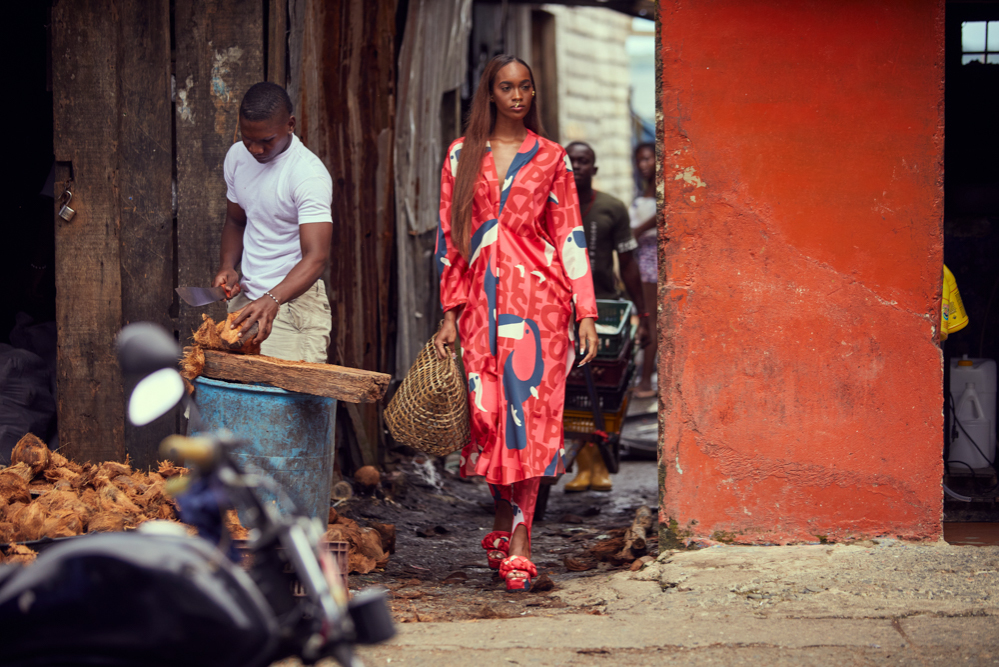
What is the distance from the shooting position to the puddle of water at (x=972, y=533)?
4441 mm

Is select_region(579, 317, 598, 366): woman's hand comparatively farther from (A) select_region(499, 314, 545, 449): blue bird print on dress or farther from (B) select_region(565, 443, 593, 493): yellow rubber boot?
(B) select_region(565, 443, 593, 493): yellow rubber boot

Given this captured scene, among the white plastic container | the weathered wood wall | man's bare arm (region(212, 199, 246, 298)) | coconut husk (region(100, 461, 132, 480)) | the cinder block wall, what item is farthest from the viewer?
the cinder block wall

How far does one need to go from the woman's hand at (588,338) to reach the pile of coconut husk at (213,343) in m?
1.40

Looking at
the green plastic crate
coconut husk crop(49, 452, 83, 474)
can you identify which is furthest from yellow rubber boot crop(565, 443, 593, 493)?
coconut husk crop(49, 452, 83, 474)

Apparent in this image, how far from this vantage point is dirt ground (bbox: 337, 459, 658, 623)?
3955 millimetres

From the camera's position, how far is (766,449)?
4.05m

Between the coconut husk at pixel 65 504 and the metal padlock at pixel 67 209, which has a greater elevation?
the metal padlock at pixel 67 209

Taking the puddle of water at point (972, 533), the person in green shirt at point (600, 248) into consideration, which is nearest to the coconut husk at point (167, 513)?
the person in green shirt at point (600, 248)

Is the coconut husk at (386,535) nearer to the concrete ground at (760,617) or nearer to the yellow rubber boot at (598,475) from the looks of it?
the concrete ground at (760,617)

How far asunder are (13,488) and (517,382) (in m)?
2.09

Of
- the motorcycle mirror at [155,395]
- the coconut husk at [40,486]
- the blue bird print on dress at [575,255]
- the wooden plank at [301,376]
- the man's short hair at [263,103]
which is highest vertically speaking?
the man's short hair at [263,103]

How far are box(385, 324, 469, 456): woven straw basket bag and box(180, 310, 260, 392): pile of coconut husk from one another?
70 cm

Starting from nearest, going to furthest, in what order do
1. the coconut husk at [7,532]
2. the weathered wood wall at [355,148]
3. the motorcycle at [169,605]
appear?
1. the motorcycle at [169,605]
2. the coconut husk at [7,532]
3. the weathered wood wall at [355,148]

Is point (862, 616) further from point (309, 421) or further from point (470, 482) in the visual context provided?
point (470, 482)
